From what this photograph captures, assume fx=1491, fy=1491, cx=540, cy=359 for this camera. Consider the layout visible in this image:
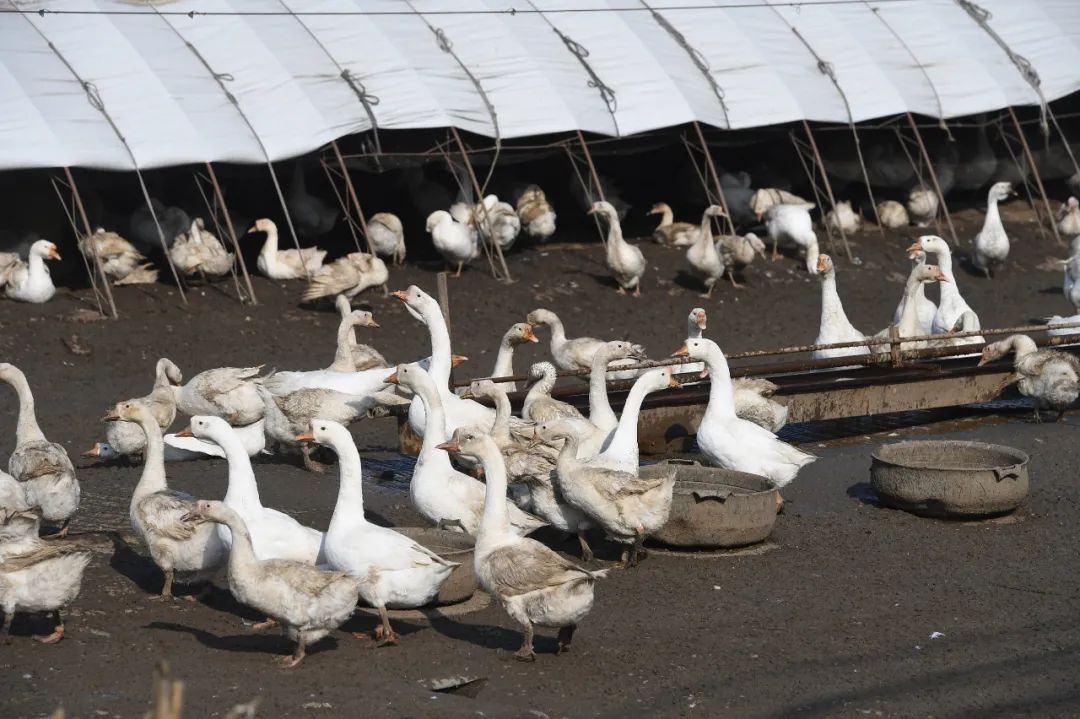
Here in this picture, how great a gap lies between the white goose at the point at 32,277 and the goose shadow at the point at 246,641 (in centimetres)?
1139

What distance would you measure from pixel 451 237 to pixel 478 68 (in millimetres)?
2967

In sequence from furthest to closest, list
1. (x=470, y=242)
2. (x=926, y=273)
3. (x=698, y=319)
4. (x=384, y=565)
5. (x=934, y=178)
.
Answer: (x=934, y=178) < (x=470, y=242) < (x=926, y=273) < (x=698, y=319) < (x=384, y=565)

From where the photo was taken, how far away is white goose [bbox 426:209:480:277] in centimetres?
2198

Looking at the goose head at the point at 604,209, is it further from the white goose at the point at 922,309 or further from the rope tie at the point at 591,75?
the white goose at the point at 922,309

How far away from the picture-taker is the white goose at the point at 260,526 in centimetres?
926

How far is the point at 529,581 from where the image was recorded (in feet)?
27.5

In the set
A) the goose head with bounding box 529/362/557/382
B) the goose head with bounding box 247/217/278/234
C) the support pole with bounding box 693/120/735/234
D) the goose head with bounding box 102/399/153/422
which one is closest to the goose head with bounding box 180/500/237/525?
the goose head with bounding box 102/399/153/422

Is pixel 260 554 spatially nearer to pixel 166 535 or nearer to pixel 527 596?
pixel 166 535

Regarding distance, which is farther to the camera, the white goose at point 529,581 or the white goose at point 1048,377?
the white goose at point 1048,377

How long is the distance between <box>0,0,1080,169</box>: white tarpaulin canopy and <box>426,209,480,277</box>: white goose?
1.41m

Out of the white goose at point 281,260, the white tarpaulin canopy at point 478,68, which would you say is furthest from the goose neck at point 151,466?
the white goose at point 281,260

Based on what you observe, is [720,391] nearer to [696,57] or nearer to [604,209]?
[604,209]

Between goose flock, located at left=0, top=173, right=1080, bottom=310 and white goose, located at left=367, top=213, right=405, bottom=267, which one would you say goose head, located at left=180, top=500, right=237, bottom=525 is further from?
white goose, located at left=367, top=213, right=405, bottom=267

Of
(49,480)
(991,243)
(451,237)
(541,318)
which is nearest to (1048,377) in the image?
(541,318)
